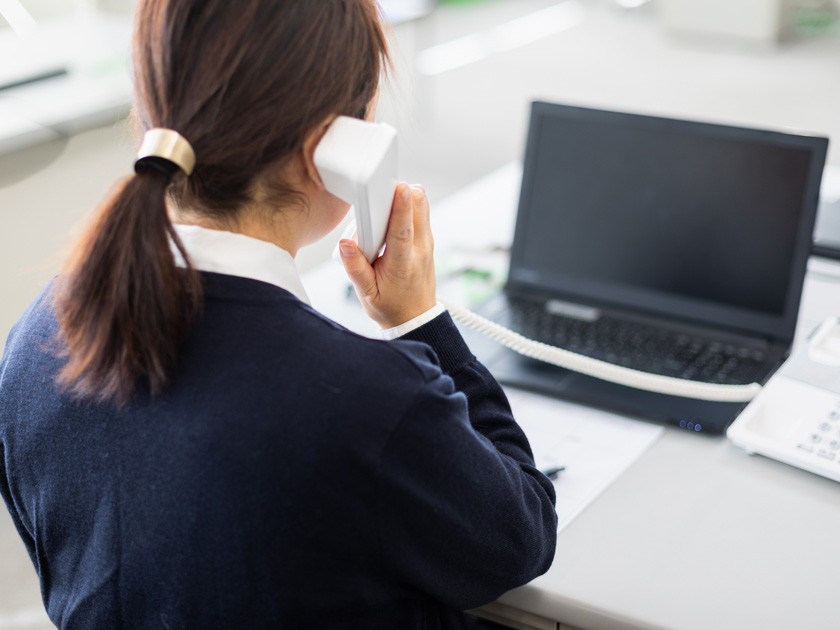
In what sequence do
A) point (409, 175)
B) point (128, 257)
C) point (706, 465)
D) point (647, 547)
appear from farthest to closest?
Answer: point (409, 175) < point (706, 465) < point (647, 547) < point (128, 257)

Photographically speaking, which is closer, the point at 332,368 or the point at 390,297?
the point at 332,368

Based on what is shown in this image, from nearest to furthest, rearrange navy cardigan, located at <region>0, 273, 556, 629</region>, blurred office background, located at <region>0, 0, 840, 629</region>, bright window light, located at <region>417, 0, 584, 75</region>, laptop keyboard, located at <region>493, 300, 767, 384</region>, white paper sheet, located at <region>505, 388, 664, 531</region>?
1. navy cardigan, located at <region>0, 273, 556, 629</region>
2. white paper sheet, located at <region>505, 388, 664, 531</region>
3. laptop keyboard, located at <region>493, 300, 767, 384</region>
4. blurred office background, located at <region>0, 0, 840, 629</region>
5. bright window light, located at <region>417, 0, 584, 75</region>

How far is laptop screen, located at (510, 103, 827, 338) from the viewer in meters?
1.31

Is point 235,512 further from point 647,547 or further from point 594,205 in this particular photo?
point 594,205

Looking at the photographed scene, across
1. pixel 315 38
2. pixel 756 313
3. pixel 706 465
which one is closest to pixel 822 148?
pixel 756 313

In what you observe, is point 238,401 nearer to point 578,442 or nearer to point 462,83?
point 578,442

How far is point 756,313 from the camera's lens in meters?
1.34

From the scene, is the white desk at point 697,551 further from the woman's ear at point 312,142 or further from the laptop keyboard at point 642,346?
the woman's ear at point 312,142

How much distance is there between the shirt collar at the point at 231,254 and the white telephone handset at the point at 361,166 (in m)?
0.08

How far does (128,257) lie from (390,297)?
321mm

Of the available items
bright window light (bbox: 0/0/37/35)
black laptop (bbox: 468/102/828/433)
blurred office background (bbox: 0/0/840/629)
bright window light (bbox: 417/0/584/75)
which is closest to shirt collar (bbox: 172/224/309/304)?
blurred office background (bbox: 0/0/840/629)

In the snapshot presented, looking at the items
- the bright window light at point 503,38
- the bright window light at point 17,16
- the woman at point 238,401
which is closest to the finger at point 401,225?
the woman at point 238,401

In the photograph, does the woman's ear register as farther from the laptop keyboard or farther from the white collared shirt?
the laptop keyboard

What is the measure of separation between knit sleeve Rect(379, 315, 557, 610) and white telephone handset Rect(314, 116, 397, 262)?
0.19 m
